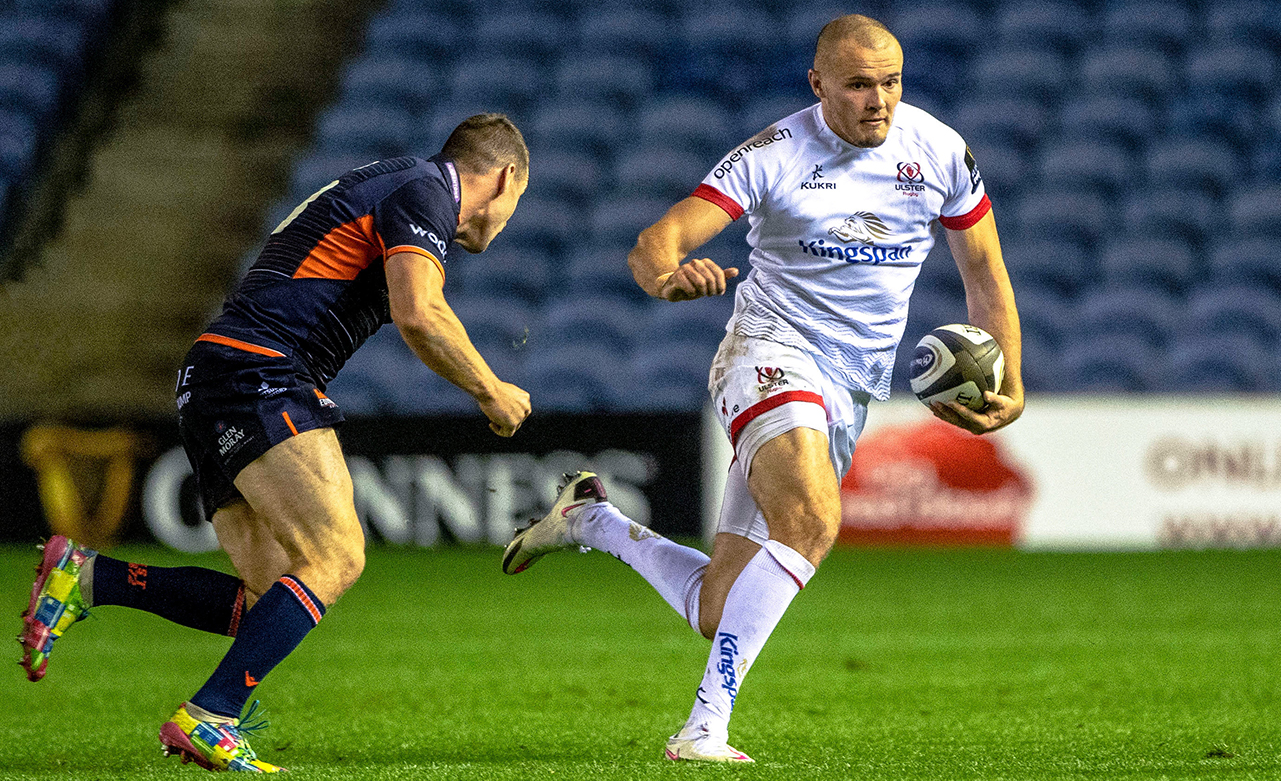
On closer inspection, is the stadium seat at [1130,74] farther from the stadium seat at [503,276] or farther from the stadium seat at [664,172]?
the stadium seat at [503,276]

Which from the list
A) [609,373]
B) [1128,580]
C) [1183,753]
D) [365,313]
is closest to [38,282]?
[609,373]

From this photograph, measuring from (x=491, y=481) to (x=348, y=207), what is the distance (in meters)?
7.52

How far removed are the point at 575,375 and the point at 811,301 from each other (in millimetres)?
9500

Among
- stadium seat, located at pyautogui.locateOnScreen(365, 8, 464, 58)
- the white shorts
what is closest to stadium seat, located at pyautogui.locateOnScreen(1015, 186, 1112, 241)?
stadium seat, located at pyautogui.locateOnScreen(365, 8, 464, 58)

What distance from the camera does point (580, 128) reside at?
54.2ft

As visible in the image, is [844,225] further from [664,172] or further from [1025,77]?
[1025,77]

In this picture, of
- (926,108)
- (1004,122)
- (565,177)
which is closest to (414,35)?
(565,177)

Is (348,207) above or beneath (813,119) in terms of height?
beneath

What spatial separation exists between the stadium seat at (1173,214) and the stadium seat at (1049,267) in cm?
63

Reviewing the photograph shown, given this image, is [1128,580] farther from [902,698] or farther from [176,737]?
[176,737]

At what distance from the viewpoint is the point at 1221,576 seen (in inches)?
396

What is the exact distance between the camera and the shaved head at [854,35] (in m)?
4.45

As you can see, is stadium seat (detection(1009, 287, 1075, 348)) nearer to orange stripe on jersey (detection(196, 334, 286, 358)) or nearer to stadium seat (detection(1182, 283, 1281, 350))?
stadium seat (detection(1182, 283, 1281, 350))

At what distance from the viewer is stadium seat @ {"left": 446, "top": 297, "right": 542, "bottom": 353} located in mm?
14539
